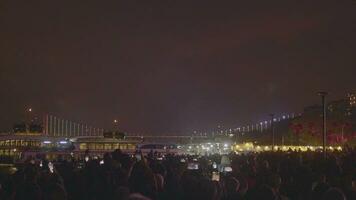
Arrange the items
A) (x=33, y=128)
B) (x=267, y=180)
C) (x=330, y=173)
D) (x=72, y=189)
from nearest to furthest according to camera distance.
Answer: (x=267, y=180)
(x=72, y=189)
(x=330, y=173)
(x=33, y=128)

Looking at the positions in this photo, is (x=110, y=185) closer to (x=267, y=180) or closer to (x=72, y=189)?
(x=72, y=189)

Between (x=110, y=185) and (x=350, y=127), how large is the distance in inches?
3074

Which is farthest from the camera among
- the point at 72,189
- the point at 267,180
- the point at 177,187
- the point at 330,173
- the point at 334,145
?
the point at 334,145

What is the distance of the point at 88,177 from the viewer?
64.1 ft

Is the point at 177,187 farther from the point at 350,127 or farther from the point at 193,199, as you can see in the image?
the point at 350,127

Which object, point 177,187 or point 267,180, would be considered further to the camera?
point 267,180

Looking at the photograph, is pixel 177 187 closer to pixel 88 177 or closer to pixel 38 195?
pixel 38 195

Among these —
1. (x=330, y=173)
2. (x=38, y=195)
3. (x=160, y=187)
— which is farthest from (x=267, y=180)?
(x=330, y=173)

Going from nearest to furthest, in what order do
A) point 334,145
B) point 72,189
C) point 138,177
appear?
point 138,177, point 72,189, point 334,145

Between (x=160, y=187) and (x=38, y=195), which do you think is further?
(x=160, y=187)

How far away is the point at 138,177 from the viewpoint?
642 inches

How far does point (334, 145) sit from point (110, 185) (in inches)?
2864

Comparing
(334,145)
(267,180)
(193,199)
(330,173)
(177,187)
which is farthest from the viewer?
(334,145)

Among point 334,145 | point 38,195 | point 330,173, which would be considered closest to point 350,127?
point 334,145
